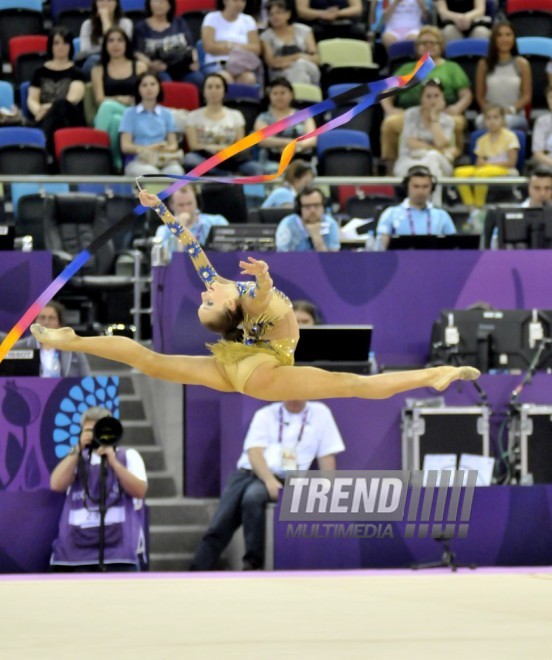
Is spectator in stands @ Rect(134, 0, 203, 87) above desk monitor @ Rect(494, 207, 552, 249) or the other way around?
above

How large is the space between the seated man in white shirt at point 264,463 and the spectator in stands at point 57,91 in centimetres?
389

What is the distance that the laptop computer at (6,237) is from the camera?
9.57 meters

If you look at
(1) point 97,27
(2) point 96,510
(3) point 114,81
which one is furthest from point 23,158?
(2) point 96,510

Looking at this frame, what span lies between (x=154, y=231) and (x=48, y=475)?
7.38 ft

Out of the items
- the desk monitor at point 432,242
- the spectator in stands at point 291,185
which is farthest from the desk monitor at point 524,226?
the spectator in stands at point 291,185

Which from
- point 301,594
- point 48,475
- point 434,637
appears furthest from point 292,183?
point 434,637

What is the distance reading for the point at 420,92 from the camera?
11812 millimetres

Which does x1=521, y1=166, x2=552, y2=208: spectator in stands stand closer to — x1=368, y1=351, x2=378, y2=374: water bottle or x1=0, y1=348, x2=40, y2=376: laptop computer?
x1=368, y1=351, x2=378, y2=374: water bottle

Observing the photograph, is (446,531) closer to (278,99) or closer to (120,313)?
(120,313)

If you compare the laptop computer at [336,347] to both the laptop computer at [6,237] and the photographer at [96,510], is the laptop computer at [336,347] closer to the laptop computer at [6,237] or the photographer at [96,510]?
the photographer at [96,510]

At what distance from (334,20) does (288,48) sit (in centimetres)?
100

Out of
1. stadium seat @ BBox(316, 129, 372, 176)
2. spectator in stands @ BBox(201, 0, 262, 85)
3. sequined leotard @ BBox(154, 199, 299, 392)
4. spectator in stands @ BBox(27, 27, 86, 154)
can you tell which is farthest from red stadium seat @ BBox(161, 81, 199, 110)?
sequined leotard @ BBox(154, 199, 299, 392)

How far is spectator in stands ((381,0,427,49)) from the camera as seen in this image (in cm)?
1290

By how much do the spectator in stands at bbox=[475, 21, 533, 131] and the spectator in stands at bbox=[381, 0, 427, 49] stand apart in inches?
36.2
